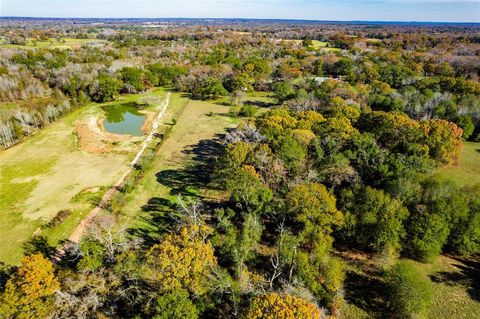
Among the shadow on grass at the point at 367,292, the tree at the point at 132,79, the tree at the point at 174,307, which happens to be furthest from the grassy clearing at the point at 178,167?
the shadow on grass at the point at 367,292

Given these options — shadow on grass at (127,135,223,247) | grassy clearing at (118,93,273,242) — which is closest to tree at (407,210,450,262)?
grassy clearing at (118,93,273,242)

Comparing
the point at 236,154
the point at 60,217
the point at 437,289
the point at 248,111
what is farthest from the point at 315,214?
the point at 248,111

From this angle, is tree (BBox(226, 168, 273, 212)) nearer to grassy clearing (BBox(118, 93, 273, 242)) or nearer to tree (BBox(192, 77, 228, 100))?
grassy clearing (BBox(118, 93, 273, 242))

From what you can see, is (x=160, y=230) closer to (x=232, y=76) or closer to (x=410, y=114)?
(x=410, y=114)

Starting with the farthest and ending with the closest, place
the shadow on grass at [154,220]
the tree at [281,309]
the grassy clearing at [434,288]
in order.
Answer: the shadow on grass at [154,220] < the grassy clearing at [434,288] < the tree at [281,309]

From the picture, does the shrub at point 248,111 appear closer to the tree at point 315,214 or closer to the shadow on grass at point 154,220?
the shadow on grass at point 154,220

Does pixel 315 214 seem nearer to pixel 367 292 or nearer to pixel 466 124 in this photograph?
pixel 367 292
